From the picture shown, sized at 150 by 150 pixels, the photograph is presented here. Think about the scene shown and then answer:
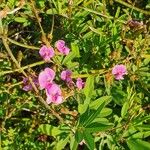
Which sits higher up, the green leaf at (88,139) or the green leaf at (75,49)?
the green leaf at (75,49)

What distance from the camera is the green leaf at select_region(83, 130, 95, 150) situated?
156 centimetres

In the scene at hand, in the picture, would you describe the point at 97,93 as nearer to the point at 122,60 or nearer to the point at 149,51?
the point at 122,60

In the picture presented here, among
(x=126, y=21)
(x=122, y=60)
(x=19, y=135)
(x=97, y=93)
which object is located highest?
(x=126, y=21)

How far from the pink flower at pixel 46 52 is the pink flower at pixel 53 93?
0.20 meters

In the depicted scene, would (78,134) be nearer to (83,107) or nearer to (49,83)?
(83,107)

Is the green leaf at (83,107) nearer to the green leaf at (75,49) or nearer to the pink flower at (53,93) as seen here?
the pink flower at (53,93)

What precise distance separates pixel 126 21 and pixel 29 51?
2.05 feet

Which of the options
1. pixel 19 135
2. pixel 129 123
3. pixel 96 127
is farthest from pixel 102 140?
pixel 19 135

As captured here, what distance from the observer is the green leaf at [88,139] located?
5.11 ft

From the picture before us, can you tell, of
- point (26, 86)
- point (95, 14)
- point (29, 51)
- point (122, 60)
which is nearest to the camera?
point (26, 86)

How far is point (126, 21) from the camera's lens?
2232mm

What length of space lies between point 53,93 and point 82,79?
18.6 inches

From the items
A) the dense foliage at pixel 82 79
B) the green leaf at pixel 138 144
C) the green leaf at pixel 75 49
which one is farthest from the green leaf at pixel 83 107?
the green leaf at pixel 75 49

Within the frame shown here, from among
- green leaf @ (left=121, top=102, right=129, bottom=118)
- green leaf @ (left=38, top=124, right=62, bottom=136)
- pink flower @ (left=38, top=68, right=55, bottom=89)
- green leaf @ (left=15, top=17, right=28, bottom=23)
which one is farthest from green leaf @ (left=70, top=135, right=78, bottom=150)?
green leaf @ (left=15, top=17, right=28, bottom=23)
